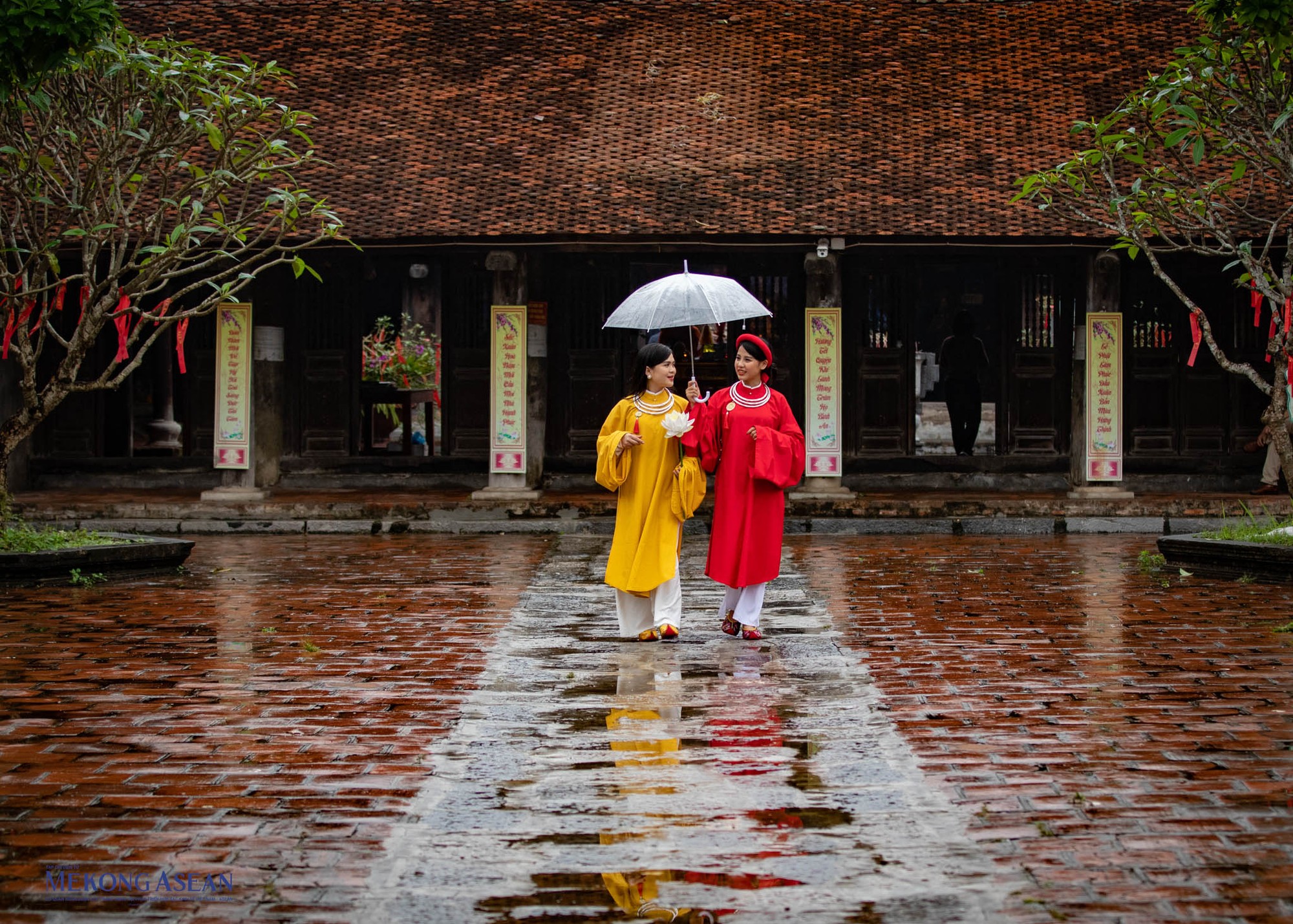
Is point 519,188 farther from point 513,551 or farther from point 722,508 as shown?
point 722,508

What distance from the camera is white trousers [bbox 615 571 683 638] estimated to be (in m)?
7.86

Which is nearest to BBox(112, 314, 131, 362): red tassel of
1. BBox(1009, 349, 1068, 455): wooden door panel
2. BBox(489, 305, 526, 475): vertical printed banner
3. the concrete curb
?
the concrete curb

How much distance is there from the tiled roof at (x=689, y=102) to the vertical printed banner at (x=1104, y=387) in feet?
4.33

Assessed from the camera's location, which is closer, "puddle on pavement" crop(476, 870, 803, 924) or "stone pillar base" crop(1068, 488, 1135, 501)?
"puddle on pavement" crop(476, 870, 803, 924)

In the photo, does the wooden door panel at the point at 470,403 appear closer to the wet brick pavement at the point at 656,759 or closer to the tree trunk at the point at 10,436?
the tree trunk at the point at 10,436

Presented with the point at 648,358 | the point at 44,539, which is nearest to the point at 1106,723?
the point at 648,358

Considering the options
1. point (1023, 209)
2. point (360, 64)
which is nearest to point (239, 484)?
point (360, 64)

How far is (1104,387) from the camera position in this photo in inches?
653

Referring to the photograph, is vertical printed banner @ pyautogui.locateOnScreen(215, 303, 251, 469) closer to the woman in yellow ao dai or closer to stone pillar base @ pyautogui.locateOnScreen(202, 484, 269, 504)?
stone pillar base @ pyautogui.locateOnScreen(202, 484, 269, 504)

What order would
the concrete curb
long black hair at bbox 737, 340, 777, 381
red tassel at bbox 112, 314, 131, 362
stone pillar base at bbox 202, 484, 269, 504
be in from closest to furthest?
long black hair at bbox 737, 340, 777, 381, red tassel at bbox 112, 314, 131, 362, the concrete curb, stone pillar base at bbox 202, 484, 269, 504

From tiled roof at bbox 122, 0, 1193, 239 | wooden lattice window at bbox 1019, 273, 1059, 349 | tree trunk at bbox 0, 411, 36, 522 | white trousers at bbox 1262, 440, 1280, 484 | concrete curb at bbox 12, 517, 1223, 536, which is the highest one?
tiled roof at bbox 122, 0, 1193, 239

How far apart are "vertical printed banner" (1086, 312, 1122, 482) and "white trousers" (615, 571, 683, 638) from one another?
989cm

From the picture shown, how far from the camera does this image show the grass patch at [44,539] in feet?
34.1

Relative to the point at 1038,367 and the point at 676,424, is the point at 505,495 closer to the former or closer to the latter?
the point at 1038,367
